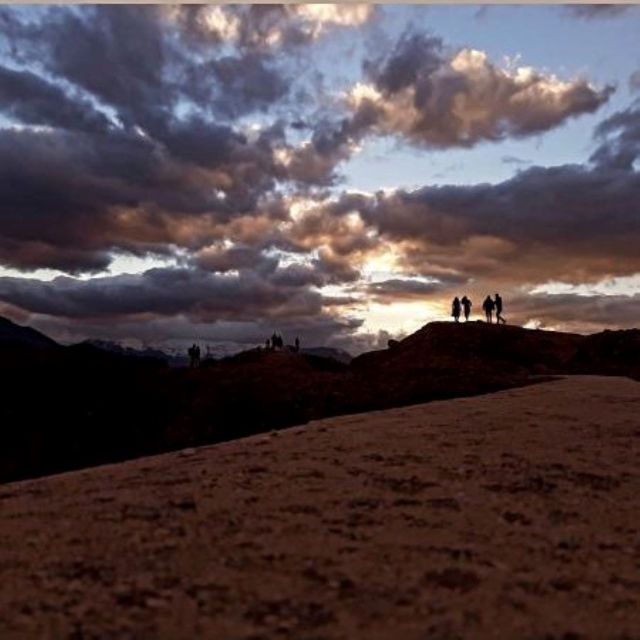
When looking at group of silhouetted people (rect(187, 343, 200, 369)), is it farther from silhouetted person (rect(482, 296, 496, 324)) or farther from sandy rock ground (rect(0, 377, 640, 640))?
sandy rock ground (rect(0, 377, 640, 640))

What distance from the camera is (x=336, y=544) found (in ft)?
24.1

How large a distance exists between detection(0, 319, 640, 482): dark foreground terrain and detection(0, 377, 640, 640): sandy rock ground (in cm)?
1087

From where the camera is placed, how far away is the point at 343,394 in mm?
24375

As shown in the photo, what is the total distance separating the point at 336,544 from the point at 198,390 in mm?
22996

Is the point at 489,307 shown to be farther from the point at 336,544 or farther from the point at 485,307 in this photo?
the point at 336,544

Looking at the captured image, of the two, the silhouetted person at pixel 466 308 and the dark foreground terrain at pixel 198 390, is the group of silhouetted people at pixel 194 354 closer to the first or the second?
the dark foreground terrain at pixel 198 390

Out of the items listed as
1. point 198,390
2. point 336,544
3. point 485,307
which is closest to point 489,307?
point 485,307

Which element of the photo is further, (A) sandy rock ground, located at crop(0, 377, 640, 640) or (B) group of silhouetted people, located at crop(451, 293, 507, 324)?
(B) group of silhouetted people, located at crop(451, 293, 507, 324)

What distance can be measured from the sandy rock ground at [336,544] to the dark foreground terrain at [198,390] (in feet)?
35.7

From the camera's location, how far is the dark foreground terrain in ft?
77.7

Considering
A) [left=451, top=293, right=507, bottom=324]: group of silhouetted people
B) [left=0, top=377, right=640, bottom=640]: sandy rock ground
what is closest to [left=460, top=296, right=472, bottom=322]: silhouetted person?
[left=451, top=293, right=507, bottom=324]: group of silhouetted people

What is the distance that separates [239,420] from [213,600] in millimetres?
18760

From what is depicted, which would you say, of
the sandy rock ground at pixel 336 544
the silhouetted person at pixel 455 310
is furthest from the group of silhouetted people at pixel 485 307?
the sandy rock ground at pixel 336 544

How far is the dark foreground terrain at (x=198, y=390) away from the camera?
23688mm
